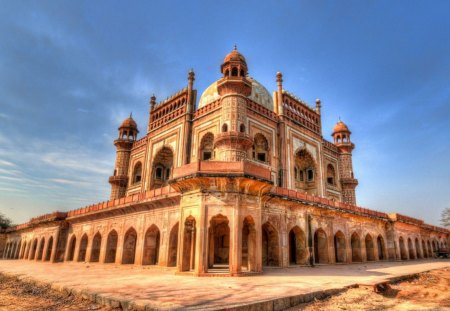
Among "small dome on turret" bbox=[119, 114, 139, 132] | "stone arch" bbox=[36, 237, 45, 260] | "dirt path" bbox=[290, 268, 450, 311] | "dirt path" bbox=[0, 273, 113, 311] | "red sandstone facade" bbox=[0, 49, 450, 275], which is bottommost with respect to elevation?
"dirt path" bbox=[0, 273, 113, 311]

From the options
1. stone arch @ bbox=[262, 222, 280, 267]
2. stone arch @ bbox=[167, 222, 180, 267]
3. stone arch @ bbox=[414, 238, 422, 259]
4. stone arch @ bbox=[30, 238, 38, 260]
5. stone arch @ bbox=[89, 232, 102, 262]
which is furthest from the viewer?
stone arch @ bbox=[30, 238, 38, 260]

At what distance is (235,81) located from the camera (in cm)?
2120

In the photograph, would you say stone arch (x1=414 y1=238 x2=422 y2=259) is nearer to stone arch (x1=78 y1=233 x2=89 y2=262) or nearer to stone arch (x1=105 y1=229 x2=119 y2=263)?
stone arch (x1=105 y1=229 x2=119 y2=263)

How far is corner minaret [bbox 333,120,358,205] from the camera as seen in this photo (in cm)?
3164

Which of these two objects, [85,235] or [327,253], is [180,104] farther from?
[327,253]

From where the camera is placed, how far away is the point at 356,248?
20859mm

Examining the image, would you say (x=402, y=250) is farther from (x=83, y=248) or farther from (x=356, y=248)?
(x=83, y=248)

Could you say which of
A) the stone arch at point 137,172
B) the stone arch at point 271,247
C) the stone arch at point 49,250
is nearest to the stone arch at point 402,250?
the stone arch at point 271,247

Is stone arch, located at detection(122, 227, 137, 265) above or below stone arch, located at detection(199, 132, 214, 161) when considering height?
below

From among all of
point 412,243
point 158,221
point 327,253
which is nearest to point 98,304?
point 158,221

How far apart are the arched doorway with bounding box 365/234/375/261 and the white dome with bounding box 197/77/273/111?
13.3m

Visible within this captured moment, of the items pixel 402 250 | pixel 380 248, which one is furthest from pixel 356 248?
pixel 402 250

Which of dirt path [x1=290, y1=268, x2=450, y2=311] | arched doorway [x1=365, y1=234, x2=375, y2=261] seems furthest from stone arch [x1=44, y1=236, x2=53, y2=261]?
dirt path [x1=290, y1=268, x2=450, y2=311]

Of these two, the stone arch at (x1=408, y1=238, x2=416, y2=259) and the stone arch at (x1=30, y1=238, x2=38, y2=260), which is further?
the stone arch at (x1=30, y1=238, x2=38, y2=260)
